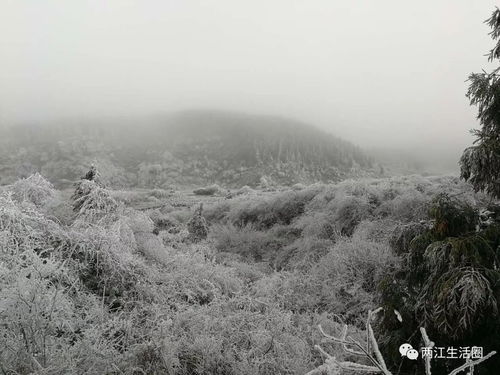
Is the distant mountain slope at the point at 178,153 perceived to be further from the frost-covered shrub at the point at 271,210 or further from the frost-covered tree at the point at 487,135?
the frost-covered tree at the point at 487,135

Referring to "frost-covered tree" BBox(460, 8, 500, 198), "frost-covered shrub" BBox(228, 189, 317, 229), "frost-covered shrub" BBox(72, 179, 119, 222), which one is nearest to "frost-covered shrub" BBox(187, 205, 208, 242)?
"frost-covered shrub" BBox(228, 189, 317, 229)

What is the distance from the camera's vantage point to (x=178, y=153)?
88.9m

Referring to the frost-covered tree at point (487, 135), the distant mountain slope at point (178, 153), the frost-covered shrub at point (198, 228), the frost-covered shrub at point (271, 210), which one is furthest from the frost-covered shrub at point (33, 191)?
the distant mountain slope at point (178, 153)

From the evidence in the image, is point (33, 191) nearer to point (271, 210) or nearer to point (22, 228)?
point (22, 228)

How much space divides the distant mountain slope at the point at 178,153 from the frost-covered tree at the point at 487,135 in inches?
2486

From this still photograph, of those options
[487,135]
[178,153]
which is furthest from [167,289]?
[178,153]

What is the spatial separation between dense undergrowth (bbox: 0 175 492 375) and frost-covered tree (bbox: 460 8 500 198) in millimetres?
904

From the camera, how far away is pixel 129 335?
17.2 ft

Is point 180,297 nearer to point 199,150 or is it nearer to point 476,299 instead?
point 476,299

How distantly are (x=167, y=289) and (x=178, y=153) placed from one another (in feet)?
271

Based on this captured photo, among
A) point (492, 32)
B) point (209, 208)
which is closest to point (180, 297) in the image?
point (492, 32)

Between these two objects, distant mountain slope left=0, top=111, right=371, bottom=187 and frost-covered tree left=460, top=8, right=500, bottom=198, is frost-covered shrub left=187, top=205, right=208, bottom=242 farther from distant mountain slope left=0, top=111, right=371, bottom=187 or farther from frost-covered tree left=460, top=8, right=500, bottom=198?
distant mountain slope left=0, top=111, right=371, bottom=187

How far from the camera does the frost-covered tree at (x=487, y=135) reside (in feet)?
14.4

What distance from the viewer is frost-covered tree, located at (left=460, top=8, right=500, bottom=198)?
172 inches
